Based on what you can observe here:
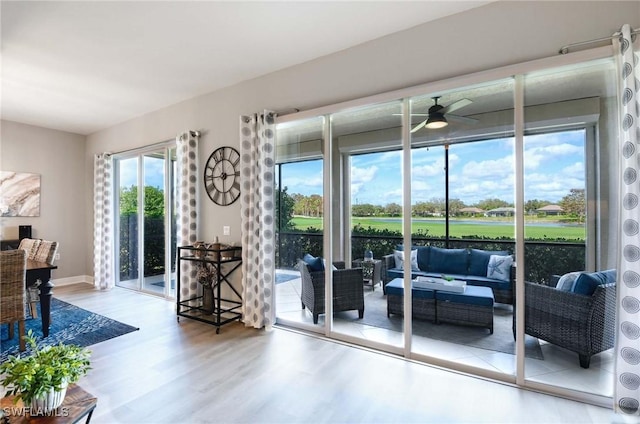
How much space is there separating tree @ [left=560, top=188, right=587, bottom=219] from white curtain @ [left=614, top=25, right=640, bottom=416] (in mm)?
276

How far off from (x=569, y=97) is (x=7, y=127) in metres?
7.78

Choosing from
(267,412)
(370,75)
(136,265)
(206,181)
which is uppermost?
(370,75)

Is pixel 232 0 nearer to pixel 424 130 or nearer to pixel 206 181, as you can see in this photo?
pixel 424 130

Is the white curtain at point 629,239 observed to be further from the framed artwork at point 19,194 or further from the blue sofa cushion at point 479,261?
the framed artwork at point 19,194

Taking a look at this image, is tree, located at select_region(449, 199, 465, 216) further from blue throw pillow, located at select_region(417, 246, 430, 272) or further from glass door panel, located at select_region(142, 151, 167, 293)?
glass door panel, located at select_region(142, 151, 167, 293)

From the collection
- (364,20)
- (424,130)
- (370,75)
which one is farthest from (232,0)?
(424,130)

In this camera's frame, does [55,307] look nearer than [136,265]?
Yes

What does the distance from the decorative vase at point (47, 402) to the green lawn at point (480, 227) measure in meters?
2.43

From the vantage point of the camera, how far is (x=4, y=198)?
5.11 metres

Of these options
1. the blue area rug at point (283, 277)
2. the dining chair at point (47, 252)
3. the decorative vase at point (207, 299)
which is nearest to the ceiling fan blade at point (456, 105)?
the blue area rug at point (283, 277)

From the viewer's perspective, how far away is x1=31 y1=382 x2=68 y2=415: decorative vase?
1.35 meters

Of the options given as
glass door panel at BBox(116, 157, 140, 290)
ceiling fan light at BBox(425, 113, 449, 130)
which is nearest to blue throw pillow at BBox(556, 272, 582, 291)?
ceiling fan light at BBox(425, 113, 449, 130)

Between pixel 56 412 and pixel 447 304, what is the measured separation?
2955 mm

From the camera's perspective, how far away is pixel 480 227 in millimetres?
2738
